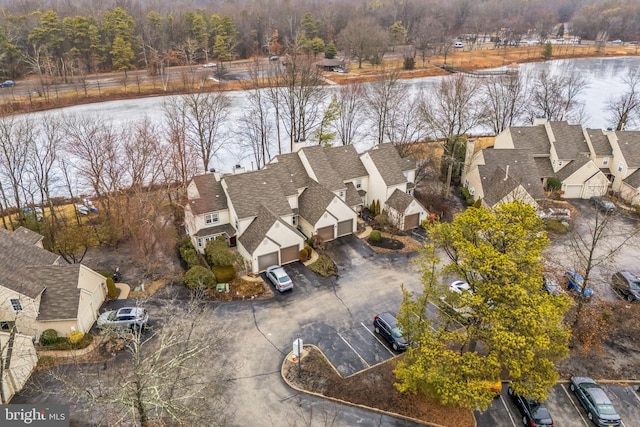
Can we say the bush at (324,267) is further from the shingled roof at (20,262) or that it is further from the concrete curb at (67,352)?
the shingled roof at (20,262)

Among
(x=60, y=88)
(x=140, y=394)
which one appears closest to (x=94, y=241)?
(x=140, y=394)

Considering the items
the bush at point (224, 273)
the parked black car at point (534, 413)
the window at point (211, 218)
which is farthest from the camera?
the window at point (211, 218)

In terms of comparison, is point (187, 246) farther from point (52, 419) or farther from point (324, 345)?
point (52, 419)

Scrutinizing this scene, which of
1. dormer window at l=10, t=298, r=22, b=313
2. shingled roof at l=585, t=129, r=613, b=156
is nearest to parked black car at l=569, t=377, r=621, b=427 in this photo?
dormer window at l=10, t=298, r=22, b=313

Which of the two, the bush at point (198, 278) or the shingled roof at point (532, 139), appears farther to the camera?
the shingled roof at point (532, 139)

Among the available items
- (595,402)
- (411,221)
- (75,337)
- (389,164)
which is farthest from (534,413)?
(389,164)

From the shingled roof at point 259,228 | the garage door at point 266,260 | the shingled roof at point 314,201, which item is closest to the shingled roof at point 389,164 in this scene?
the shingled roof at point 314,201
